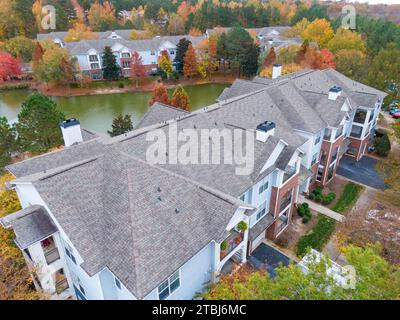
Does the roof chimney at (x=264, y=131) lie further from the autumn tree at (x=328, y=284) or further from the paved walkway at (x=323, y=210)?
the paved walkway at (x=323, y=210)

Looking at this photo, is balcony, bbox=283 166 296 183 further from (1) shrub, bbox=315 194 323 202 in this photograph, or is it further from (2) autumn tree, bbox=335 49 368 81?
(2) autumn tree, bbox=335 49 368 81

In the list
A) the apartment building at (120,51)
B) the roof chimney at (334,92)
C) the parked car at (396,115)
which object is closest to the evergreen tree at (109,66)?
the apartment building at (120,51)

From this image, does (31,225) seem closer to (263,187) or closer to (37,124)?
(263,187)

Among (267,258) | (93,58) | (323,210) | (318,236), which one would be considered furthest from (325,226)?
(93,58)

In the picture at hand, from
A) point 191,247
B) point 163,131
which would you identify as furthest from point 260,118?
point 191,247

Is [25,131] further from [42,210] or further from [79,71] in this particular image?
[79,71]

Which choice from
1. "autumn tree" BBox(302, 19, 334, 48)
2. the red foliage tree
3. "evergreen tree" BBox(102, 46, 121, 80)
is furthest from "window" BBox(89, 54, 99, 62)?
"autumn tree" BBox(302, 19, 334, 48)
